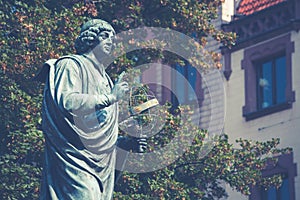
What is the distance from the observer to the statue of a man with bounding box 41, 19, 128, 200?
44.4 feet

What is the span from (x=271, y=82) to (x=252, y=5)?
2.75 m

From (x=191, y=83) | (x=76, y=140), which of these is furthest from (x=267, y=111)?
(x=76, y=140)

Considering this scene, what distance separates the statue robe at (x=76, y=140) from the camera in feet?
44.4

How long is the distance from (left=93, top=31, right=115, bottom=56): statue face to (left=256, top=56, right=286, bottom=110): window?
81.6 feet

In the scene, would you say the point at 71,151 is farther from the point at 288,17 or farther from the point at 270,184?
the point at 288,17

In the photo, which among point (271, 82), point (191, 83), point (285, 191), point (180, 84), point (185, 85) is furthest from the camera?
point (180, 84)

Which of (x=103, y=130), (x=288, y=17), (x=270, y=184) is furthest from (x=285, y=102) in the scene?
(x=103, y=130)

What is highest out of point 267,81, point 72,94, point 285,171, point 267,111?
point 267,81

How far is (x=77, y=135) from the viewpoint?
1356cm

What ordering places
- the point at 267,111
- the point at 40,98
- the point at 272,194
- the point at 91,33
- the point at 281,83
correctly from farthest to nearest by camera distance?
the point at 267,111 < the point at 281,83 < the point at 272,194 < the point at 40,98 < the point at 91,33

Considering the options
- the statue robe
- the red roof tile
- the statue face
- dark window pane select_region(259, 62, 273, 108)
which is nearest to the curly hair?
the statue face

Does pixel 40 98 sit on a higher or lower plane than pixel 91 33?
higher

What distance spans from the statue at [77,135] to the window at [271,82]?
2526 centimetres

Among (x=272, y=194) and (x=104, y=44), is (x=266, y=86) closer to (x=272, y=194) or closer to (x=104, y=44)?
(x=272, y=194)
